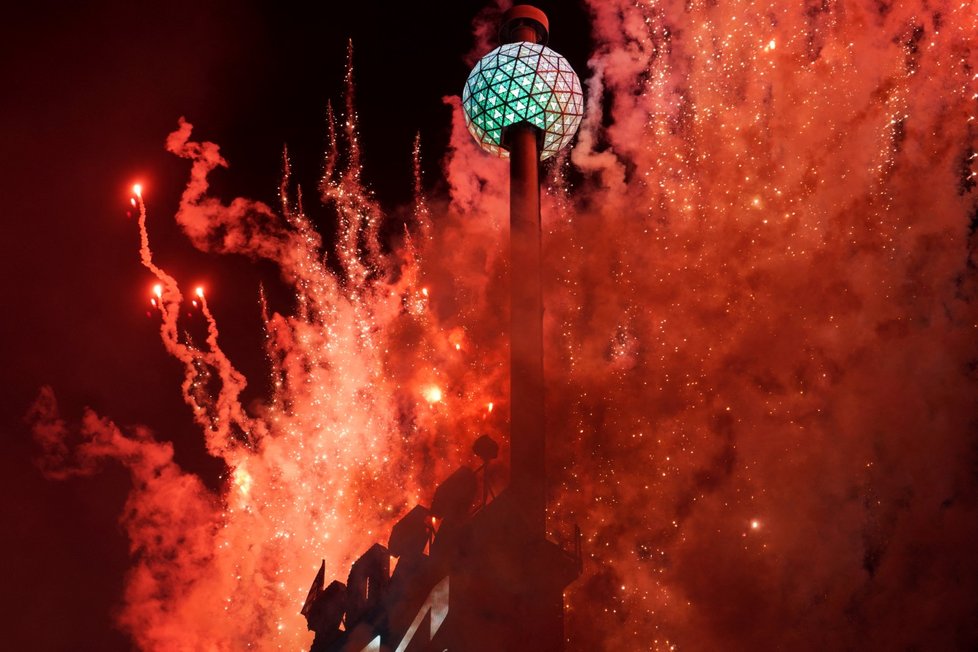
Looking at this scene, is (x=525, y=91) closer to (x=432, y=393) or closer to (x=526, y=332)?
(x=526, y=332)

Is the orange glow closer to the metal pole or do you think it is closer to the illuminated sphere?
the metal pole

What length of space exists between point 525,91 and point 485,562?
10457 millimetres

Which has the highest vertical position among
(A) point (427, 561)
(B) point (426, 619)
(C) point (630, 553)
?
(C) point (630, 553)

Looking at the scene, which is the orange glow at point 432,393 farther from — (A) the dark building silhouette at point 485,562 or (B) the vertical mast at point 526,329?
(A) the dark building silhouette at point 485,562

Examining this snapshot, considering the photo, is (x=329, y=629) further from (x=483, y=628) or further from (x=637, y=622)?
(x=637, y=622)

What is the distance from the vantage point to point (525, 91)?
16.8 m

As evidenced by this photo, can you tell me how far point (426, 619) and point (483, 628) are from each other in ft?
2.68

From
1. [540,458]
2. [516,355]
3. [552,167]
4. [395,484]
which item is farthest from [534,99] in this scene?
[395,484]

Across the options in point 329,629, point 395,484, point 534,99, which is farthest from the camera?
point 395,484

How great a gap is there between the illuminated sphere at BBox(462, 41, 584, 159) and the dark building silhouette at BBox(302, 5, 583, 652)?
0.37 m

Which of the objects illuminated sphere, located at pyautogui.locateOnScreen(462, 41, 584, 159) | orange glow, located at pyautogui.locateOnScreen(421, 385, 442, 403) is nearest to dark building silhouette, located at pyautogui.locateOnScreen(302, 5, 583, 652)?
illuminated sphere, located at pyautogui.locateOnScreen(462, 41, 584, 159)

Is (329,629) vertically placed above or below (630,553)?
below

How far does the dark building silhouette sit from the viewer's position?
35.2 ft

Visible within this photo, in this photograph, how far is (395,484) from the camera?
A: 17906mm
